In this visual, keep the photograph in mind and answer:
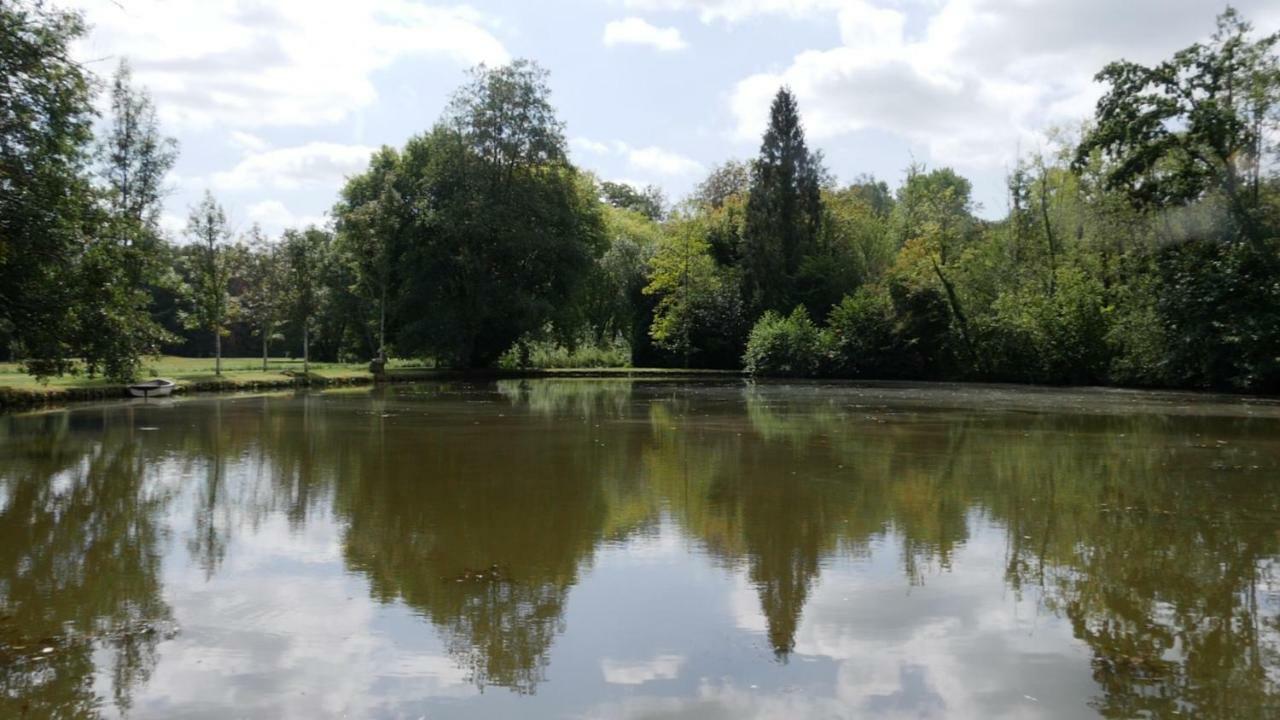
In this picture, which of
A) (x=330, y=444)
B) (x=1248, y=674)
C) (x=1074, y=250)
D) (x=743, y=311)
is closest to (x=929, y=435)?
(x=330, y=444)

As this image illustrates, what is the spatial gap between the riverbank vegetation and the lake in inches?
380

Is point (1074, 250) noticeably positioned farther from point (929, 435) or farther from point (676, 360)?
point (929, 435)

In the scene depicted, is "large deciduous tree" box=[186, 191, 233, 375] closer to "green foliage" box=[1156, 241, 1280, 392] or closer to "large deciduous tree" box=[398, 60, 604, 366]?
"large deciduous tree" box=[398, 60, 604, 366]

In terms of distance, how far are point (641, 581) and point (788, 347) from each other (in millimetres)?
42563

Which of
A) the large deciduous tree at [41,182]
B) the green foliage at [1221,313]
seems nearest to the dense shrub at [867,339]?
the green foliage at [1221,313]

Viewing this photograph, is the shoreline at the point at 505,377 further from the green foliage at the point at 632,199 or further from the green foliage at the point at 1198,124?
the green foliage at the point at 632,199

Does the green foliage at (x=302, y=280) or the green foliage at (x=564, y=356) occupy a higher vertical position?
the green foliage at (x=302, y=280)

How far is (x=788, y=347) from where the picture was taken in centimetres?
4884

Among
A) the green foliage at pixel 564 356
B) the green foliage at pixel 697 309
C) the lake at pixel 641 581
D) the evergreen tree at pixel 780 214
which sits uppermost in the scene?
the evergreen tree at pixel 780 214

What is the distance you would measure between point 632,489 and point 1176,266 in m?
28.6

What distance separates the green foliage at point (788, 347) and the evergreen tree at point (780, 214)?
10.7 ft

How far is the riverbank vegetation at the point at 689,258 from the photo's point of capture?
22641 millimetres

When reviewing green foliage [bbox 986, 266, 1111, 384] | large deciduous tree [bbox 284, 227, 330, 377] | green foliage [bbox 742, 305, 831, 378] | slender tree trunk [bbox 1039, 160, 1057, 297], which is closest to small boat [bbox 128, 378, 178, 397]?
large deciduous tree [bbox 284, 227, 330, 377]

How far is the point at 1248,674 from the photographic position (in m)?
5.04
